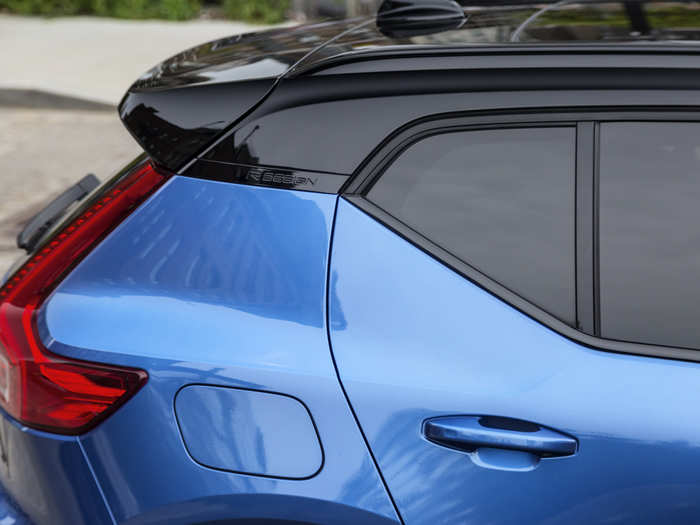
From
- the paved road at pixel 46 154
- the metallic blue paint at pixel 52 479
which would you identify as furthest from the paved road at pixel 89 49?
the metallic blue paint at pixel 52 479

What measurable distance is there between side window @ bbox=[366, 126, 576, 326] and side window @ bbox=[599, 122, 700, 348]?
67 mm

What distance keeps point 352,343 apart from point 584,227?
0.46 meters

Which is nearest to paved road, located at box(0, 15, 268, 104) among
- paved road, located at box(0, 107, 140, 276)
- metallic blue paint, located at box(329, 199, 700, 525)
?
paved road, located at box(0, 107, 140, 276)

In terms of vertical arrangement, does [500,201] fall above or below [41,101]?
above

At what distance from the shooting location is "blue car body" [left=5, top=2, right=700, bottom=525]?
1.60 metres

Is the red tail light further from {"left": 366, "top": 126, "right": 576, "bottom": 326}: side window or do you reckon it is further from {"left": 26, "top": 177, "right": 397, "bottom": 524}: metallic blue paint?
{"left": 366, "top": 126, "right": 576, "bottom": 326}: side window

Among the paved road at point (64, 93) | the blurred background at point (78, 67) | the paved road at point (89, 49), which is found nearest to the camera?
the paved road at point (64, 93)

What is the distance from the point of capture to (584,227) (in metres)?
1.70

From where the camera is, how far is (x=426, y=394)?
5.32ft

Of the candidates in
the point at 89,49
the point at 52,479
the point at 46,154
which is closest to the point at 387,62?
the point at 52,479

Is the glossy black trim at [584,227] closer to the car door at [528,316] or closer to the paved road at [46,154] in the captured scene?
the car door at [528,316]

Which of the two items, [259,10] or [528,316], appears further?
[259,10]

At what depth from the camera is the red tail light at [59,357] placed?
5.64 feet

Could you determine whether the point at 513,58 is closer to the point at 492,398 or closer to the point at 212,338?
the point at 492,398
